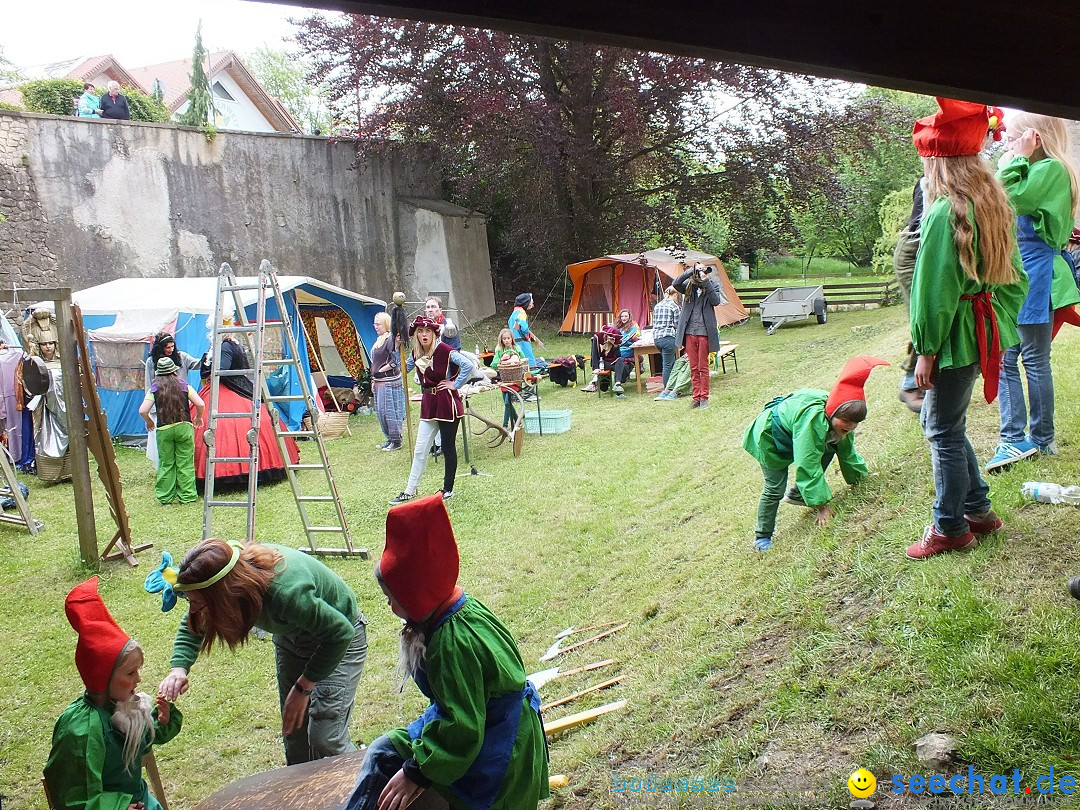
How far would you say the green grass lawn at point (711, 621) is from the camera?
2.89 metres

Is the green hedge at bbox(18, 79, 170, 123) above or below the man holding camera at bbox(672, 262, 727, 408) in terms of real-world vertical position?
above

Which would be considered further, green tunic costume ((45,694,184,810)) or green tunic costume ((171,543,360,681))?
green tunic costume ((171,543,360,681))

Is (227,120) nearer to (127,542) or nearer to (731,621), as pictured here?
(127,542)

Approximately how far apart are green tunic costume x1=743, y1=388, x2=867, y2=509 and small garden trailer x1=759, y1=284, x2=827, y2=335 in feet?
45.5

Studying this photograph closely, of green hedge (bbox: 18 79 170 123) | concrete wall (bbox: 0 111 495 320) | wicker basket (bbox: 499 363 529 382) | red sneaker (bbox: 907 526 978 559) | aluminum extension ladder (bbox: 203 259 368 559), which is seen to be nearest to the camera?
red sneaker (bbox: 907 526 978 559)

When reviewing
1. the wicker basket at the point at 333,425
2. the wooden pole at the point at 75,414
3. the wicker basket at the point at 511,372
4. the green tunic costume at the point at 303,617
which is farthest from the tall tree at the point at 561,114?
the green tunic costume at the point at 303,617

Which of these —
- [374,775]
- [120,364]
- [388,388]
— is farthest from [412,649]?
[120,364]

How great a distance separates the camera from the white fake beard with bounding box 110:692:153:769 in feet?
9.05

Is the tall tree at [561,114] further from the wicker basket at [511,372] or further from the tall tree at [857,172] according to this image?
the wicker basket at [511,372]

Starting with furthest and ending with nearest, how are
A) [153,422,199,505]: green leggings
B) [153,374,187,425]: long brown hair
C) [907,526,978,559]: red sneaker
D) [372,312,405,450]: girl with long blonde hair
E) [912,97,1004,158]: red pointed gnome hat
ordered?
[372,312,405,450]: girl with long blonde hair → [153,422,199,505]: green leggings → [153,374,187,425]: long brown hair → [907,526,978,559]: red sneaker → [912,97,1004,158]: red pointed gnome hat

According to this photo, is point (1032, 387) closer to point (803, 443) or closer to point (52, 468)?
point (803, 443)

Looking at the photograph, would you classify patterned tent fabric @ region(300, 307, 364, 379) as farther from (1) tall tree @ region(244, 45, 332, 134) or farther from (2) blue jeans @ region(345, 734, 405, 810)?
(1) tall tree @ region(244, 45, 332, 134)

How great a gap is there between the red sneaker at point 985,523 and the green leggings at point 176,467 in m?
8.05

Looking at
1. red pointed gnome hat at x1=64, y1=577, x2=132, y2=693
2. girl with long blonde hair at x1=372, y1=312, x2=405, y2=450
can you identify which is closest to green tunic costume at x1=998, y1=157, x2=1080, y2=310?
red pointed gnome hat at x1=64, y1=577, x2=132, y2=693
